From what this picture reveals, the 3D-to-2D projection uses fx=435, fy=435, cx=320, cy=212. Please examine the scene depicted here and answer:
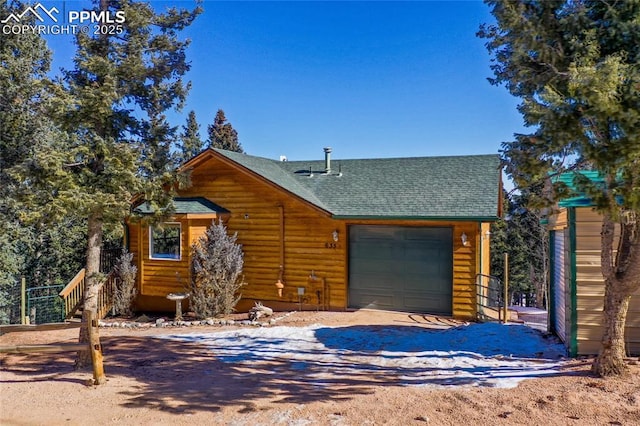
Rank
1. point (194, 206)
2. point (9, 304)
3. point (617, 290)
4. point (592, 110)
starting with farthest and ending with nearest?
1. point (9, 304)
2. point (194, 206)
3. point (617, 290)
4. point (592, 110)

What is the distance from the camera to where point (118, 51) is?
23.7ft

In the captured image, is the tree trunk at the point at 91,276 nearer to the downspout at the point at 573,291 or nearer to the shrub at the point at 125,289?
the shrub at the point at 125,289

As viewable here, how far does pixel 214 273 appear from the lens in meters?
11.9

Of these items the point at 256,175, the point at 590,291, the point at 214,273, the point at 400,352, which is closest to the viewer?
the point at 590,291

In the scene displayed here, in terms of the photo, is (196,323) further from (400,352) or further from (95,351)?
(400,352)

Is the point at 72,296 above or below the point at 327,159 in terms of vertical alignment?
below

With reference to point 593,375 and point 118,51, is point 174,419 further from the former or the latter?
point 118,51

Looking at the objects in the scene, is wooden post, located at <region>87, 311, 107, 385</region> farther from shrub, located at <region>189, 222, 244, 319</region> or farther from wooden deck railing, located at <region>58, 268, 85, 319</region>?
wooden deck railing, located at <region>58, 268, 85, 319</region>

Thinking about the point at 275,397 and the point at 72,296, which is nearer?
the point at 275,397

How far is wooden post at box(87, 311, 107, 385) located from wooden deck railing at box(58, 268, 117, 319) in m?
6.81

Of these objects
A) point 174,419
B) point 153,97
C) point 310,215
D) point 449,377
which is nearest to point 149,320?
point 310,215

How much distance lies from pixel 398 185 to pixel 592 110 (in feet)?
29.1

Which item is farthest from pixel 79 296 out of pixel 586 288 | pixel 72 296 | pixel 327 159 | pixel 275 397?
pixel 586 288

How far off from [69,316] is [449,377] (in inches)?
441
